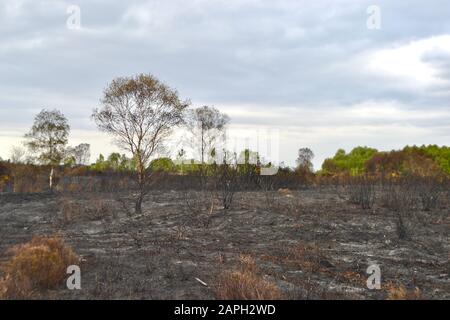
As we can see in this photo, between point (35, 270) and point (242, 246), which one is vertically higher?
point (35, 270)

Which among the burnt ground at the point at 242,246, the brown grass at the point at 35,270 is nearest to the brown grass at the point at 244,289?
the burnt ground at the point at 242,246

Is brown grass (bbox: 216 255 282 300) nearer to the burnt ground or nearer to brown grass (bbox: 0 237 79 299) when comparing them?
the burnt ground

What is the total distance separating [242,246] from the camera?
402 inches

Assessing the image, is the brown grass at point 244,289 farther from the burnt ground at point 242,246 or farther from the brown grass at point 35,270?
the brown grass at point 35,270

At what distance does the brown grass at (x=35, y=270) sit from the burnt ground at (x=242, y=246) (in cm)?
33

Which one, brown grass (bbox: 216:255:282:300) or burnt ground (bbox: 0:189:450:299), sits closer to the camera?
brown grass (bbox: 216:255:282:300)

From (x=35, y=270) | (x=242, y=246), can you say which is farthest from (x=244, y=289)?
(x=242, y=246)

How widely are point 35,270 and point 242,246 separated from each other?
4597mm

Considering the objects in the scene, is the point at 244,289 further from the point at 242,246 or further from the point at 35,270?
the point at 242,246

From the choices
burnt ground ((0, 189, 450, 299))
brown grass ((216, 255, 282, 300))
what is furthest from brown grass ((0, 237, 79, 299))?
brown grass ((216, 255, 282, 300))

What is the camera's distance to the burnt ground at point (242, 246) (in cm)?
679

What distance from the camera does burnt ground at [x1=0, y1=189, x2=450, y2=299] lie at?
679cm

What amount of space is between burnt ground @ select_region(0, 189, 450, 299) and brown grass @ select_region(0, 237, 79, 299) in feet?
1.09

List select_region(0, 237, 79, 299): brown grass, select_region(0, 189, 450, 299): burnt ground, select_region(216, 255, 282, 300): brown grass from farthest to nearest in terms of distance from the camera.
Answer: select_region(0, 189, 450, 299): burnt ground, select_region(0, 237, 79, 299): brown grass, select_region(216, 255, 282, 300): brown grass
